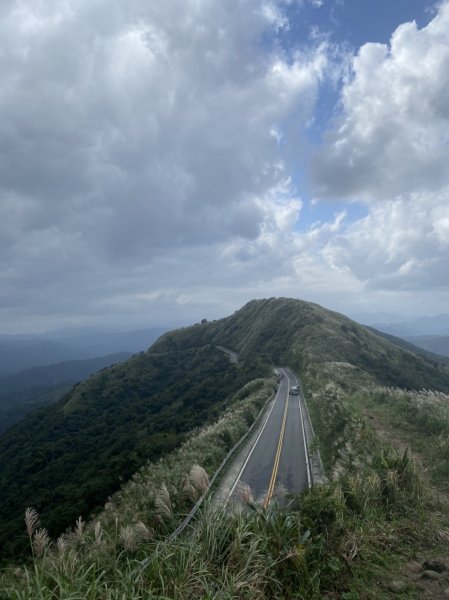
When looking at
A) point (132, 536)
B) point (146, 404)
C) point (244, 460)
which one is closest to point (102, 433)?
point (146, 404)

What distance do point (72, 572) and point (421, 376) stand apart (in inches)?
3482

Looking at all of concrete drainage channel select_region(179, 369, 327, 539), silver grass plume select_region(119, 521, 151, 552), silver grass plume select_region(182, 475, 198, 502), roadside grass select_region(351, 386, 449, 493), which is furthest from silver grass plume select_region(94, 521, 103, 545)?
roadside grass select_region(351, 386, 449, 493)

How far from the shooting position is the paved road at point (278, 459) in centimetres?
1834

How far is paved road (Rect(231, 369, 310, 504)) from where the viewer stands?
60.2 feet

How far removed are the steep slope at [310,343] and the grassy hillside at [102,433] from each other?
32.7ft

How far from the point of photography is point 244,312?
142875 millimetres

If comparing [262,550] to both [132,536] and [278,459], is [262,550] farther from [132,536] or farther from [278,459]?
[278,459]

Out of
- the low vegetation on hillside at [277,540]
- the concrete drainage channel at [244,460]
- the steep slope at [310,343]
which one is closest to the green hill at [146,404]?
the steep slope at [310,343]

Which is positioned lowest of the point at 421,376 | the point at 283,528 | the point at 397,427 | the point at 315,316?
the point at 421,376

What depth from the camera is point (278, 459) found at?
22.7 m

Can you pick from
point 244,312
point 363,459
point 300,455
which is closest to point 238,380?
point 300,455

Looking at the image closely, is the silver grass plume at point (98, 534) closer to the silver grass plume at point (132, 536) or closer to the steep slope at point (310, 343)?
the silver grass plume at point (132, 536)

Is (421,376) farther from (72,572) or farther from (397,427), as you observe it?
(72,572)

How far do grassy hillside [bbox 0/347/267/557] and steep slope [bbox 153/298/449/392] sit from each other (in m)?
9.98
